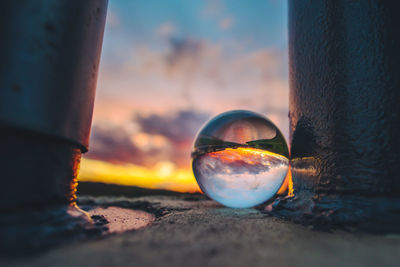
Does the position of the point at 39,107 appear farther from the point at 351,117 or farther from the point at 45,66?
the point at 351,117

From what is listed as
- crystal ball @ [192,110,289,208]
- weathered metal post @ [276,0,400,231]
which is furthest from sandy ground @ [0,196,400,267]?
crystal ball @ [192,110,289,208]

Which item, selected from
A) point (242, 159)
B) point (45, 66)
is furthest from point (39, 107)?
point (242, 159)

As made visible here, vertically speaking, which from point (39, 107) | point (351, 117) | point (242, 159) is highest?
point (351, 117)

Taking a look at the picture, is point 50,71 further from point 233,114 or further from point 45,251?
point 233,114

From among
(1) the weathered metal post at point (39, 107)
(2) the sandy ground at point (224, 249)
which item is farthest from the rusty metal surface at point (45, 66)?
(2) the sandy ground at point (224, 249)

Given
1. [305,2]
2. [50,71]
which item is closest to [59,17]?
[50,71]

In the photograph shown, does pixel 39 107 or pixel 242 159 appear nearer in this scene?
pixel 39 107
